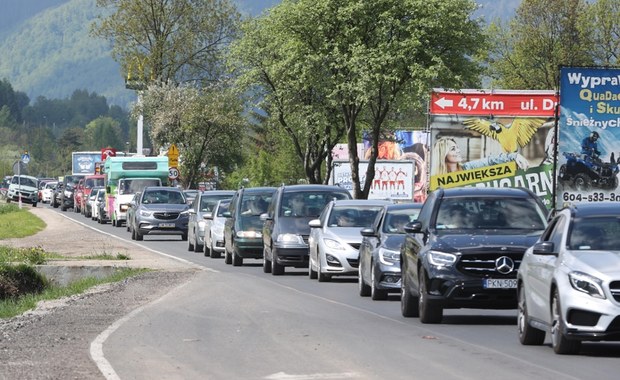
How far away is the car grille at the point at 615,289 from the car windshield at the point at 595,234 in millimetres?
954

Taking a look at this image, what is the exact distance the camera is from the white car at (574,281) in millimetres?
13789

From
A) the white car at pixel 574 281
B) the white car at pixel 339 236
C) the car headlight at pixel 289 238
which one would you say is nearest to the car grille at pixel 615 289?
the white car at pixel 574 281

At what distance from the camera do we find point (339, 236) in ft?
90.5

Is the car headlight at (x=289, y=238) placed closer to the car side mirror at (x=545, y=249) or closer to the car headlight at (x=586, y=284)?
the car side mirror at (x=545, y=249)

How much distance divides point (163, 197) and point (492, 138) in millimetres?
15229

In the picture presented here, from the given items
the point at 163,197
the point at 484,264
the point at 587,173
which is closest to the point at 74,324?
the point at 484,264

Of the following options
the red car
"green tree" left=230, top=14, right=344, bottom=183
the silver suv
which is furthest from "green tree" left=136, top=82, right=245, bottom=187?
the silver suv

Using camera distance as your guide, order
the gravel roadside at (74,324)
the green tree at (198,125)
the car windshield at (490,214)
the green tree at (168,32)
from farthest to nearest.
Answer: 1. the green tree at (168,32)
2. the green tree at (198,125)
3. the car windshield at (490,214)
4. the gravel roadside at (74,324)

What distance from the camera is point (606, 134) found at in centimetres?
3284

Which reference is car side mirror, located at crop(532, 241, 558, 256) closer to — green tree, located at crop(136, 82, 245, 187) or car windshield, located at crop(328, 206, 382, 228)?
car windshield, located at crop(328, 206, 382, 228)

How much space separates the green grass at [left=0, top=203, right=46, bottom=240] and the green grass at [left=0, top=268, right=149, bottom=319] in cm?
2396

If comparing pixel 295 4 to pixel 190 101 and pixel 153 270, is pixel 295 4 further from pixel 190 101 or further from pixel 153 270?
pixel 190 101

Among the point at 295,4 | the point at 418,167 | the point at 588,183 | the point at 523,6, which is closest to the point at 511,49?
the point at 523,6

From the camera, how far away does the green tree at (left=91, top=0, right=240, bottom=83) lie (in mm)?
84875
